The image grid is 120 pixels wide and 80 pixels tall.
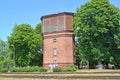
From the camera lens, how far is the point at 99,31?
221 ft

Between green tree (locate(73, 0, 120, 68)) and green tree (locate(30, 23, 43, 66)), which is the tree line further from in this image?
green tree (locate(30, 23, 43, 66))

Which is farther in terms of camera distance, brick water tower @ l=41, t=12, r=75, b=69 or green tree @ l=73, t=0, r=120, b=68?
brick water tower @ l=41, t=12, r=75, b=69

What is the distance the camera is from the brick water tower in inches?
3071

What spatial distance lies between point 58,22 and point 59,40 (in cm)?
425

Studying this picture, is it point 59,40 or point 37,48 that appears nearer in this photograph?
point 59,40

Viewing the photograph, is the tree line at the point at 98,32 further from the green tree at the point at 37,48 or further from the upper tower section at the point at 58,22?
the green tree at the point at 37,48

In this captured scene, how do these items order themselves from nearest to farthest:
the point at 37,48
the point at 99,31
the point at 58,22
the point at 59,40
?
the point at 99,31 → the point at 58,22 → the point at 59,40 → the point at 37,48

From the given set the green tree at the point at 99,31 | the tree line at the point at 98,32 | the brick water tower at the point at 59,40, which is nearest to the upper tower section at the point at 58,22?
the brick water tower at the point at 59,40

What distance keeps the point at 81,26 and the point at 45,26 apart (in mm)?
13929

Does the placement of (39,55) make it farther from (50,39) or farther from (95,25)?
(95,25)

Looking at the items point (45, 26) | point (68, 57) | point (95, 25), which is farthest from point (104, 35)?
point (45, 26)

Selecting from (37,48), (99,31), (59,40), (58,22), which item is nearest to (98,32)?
(99,31)

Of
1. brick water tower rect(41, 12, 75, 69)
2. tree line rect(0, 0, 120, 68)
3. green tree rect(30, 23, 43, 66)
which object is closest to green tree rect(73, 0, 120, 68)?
tree line rect(0, 0, 120, 68)

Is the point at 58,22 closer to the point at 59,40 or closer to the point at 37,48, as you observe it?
the point at 59,40
